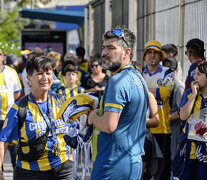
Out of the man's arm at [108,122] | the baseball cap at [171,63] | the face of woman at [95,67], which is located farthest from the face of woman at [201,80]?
the face of woman at [95,67]

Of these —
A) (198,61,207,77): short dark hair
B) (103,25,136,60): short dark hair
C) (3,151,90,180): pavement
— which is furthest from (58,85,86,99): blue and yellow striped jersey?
(103,25,136,60): short dark hair

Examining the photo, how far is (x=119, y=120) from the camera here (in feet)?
11.7

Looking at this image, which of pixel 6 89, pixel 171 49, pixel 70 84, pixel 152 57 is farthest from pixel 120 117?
pixel 70 84

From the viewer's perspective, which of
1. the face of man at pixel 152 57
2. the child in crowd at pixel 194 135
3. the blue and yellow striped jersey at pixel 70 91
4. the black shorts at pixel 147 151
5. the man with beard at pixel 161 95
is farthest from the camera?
the blue and yellow striped jersey at pixel 70 91

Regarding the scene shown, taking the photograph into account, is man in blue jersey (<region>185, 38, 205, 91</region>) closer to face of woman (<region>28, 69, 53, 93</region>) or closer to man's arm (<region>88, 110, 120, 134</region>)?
face of woman (<region>28, 69, 53, 93</region>)

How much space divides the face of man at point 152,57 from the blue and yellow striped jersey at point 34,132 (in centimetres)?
264

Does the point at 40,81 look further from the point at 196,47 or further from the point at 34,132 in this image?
the point at 196,47

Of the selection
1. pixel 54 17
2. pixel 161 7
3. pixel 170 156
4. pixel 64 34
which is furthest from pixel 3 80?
pixel 64 34

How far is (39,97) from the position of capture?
15.4 ft

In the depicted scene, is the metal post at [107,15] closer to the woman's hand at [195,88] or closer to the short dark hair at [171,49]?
the short dark hair at [171,49]

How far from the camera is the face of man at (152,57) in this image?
7.04 meters

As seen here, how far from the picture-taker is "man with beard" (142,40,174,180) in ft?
22.5

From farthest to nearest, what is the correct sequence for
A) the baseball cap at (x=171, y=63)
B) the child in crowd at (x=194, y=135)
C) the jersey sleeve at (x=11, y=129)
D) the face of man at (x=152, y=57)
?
the baseball cap at (x=171, y=63) → the face of man at (x=152, y=57) → the child in crowd at (x=194, y=135) → the jersey sleeve at (x=11, y=129)

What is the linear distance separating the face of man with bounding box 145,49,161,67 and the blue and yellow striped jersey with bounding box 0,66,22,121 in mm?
2169
